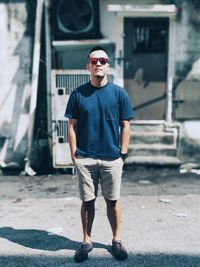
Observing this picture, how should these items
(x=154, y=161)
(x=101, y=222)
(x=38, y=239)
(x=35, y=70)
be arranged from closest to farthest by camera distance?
(x=38, y=239) → (x=101, y=222) → (x=35, y=70) → (x=154, y=161)

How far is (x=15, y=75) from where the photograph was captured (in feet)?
25.8

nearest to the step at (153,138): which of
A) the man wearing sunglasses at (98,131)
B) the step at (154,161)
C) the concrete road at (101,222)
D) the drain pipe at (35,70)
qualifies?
the step at (154,161)

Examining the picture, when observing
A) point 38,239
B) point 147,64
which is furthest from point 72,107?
point 147,64

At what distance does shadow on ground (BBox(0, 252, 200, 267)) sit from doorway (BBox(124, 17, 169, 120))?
4401mm

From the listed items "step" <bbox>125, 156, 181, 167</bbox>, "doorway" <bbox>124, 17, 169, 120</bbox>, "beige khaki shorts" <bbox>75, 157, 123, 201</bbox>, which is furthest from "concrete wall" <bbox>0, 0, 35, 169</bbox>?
"beige khaki shorts" <bbox>75, 157, 123, 201</bbox>

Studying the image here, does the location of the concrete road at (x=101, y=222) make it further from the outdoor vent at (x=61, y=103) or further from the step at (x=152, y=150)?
the step at (x=152, y=150)

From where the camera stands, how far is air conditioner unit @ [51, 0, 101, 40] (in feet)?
25.2

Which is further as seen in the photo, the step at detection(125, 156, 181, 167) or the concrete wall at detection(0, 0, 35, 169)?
the step at detection(125, 156, 181, 167)

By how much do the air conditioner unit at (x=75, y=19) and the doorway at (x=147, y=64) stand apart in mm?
698

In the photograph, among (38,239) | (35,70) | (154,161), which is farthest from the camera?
(154,161)

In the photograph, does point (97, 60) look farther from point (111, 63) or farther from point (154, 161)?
point (154, 161)

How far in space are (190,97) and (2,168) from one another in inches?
168

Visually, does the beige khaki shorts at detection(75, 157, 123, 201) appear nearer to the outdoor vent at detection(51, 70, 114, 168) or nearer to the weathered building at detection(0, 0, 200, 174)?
the outdoor vent at detection(51, 70, 114, 168)

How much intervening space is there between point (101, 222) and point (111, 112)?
190 centimetres
